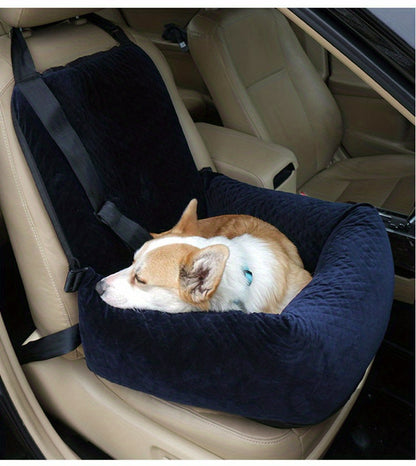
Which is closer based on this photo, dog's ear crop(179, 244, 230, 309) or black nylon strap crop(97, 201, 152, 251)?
dog's ear crop(179, 244, 230, 309)

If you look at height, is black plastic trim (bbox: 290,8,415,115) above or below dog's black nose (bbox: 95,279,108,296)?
above

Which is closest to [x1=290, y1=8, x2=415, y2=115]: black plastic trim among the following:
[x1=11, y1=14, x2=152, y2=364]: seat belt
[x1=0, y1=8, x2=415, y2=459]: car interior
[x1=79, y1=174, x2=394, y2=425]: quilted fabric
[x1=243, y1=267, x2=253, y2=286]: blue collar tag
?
[x1=0, y1=8, x2=415, y2=459]: car interior

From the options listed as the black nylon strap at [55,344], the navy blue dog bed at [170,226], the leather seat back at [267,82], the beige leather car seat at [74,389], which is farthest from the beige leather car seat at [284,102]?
the black nylon strap at [55,344]

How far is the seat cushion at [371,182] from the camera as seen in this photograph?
2.61 meters

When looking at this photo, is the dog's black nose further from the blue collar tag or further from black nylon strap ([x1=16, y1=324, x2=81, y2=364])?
the blue collar tag

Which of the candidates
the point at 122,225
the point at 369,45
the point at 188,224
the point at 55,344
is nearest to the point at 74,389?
the point at 55,344

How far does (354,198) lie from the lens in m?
2.67

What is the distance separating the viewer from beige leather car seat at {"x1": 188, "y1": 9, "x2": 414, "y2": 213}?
2.54 m

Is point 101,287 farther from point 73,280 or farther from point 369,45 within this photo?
point 369,45

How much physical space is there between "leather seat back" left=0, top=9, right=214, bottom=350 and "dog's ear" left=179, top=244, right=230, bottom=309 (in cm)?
35

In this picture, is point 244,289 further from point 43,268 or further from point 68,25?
point 68,25

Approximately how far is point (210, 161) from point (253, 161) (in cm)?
18

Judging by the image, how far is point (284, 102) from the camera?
9.18ft

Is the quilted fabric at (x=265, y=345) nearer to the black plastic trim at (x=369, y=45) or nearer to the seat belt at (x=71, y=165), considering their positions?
the seat belt at (x=71, y=165)
